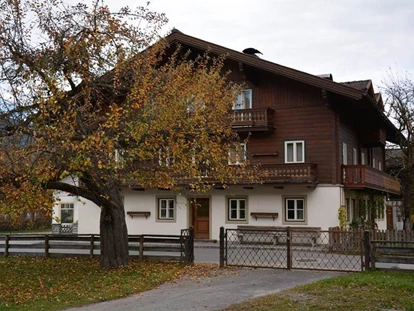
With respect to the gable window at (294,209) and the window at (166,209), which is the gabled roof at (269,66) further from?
the window at (166,209)

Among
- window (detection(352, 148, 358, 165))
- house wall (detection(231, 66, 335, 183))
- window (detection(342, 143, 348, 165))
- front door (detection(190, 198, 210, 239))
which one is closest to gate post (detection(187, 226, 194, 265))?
house wall (detection(231, 66, 335, 183))

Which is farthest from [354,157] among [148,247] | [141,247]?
[141,247]

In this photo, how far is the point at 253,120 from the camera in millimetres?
27016

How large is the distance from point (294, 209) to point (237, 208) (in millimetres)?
3054

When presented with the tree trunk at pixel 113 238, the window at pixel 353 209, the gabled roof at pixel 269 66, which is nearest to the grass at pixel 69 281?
the tree trunk at pixel 113 238

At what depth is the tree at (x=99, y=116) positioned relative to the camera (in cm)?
1218

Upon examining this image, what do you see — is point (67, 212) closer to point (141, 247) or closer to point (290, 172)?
point (290, 172)

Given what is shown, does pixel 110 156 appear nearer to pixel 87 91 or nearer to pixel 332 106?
pixel 87 91

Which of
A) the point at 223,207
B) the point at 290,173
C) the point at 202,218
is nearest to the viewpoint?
the point at 290,173

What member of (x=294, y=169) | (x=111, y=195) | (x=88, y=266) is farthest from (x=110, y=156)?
(x=294, y=169)

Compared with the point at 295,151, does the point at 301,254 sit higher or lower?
lower

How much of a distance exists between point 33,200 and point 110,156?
7.29ft

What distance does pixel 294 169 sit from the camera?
25703mm

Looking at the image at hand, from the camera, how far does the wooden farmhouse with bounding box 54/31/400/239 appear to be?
25.8 m
